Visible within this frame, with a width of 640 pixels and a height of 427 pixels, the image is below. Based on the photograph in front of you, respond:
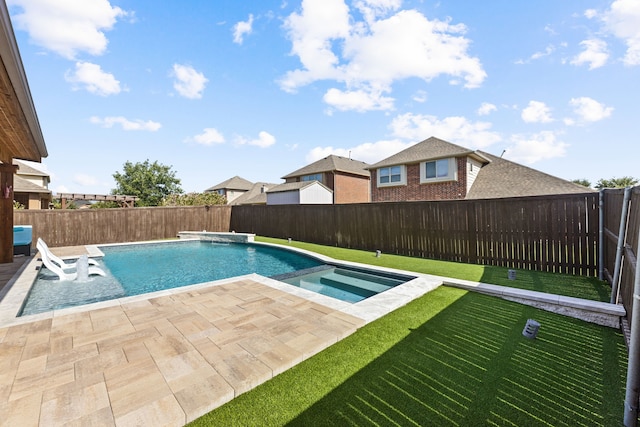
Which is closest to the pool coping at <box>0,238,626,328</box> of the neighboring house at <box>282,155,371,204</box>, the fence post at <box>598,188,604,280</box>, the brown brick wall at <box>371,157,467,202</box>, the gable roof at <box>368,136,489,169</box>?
the fence post at <box>598,188,604,280</box>

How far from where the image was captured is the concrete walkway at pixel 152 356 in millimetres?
2223

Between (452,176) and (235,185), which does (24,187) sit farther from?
(452,176)

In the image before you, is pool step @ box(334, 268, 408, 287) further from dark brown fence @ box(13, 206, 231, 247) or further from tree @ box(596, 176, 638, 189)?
tree @ box(596, 176, 638, 189)

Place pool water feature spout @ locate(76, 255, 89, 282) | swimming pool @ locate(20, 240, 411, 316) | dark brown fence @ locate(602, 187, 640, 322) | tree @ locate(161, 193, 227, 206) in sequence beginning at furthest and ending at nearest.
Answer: tree @ locate(161, 193, 227, 206) → pool water feature spout @ locate(76, 255, 89, 282) → swimming pool @ locate(20, 240, 411, 316) → dark brown fence @ locate(602, 187, 640, 322)

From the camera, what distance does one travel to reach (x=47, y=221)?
1362 centimetres

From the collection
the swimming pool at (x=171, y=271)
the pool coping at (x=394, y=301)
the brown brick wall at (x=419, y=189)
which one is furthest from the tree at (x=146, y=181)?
the pool coping at (x=394, y=301)

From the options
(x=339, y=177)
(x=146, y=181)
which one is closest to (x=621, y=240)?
(x=339, y=177)

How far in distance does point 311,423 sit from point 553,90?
609 inches

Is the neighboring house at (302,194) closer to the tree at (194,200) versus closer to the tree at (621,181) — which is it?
the tree at (194,200)

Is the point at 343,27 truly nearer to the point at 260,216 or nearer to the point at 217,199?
the point at 260,216

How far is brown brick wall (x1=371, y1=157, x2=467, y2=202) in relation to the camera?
16.8 m

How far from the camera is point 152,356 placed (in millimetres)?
2982

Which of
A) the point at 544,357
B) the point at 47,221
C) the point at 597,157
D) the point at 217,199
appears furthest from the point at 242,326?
the point at 597,157

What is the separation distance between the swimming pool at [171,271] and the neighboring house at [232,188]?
26834 millimetres
